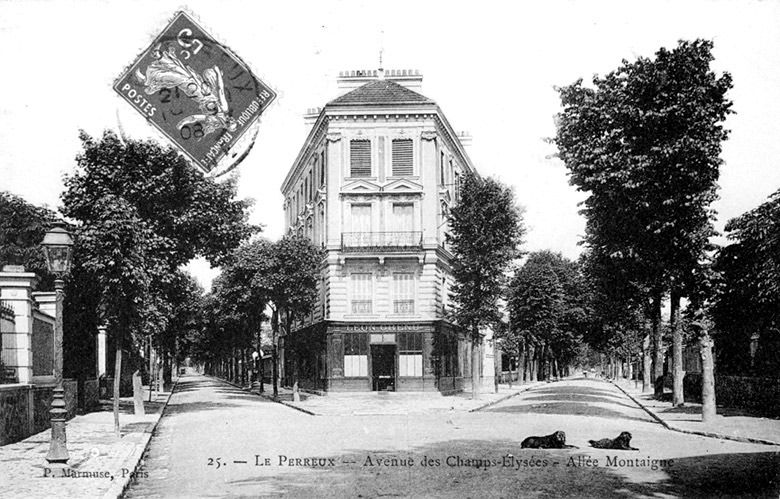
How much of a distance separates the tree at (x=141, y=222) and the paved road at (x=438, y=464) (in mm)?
3520

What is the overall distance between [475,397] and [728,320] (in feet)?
38.3

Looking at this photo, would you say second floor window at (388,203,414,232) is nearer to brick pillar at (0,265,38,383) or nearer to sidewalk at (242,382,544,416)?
sidewalk at (242,382,544,416)

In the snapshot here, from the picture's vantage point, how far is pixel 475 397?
111 ft

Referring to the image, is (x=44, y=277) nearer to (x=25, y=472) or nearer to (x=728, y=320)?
(x=25, y=472)

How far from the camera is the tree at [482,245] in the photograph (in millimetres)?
34312

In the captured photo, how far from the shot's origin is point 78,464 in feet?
39.9

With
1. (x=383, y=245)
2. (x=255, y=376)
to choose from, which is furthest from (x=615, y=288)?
(x=255, y=376)

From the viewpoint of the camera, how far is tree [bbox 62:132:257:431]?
57.7ft

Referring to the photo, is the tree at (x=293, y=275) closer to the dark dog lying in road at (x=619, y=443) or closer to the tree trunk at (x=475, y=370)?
the tree trunk at (x=475, y=370)

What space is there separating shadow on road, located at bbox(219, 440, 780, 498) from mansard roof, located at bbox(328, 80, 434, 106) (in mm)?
26168

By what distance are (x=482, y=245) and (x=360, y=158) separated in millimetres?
7614

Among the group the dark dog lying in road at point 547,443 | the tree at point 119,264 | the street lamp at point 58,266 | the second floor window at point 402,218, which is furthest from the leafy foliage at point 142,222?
the second floor window at point 402,218

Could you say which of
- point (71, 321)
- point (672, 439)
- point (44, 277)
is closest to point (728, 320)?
point (672, 439)

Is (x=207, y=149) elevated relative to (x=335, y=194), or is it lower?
lower
